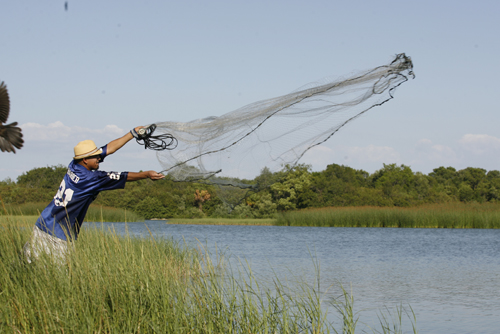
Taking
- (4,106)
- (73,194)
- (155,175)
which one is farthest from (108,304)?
(4,106)

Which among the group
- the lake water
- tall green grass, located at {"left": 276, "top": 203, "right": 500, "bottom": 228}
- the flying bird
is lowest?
the lake water

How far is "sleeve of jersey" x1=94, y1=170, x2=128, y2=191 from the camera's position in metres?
4.48

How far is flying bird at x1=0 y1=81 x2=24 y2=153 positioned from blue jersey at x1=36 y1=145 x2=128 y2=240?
5.91 meters

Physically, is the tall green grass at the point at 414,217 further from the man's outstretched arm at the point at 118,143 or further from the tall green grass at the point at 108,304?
the man's outstretched arm at the point at 118,143

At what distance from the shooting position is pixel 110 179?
4.50m

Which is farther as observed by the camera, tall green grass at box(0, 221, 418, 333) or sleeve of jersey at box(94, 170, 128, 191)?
sleeve of jersey at box(94, 170, 128, 191)

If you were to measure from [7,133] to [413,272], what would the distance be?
11.4 metres

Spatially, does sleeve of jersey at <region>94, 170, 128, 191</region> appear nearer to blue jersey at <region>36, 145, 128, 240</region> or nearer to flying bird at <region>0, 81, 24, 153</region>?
blue jersey at <region>36, 145, 128, 240</region>

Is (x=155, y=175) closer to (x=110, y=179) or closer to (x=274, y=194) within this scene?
(x=110, y=179)

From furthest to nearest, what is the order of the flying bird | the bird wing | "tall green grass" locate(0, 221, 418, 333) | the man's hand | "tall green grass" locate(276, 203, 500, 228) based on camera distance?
"tall green grass" locate(276, 203, 500, 228) → the bird wing → the flying bird → the man's hand → "tall green grass" locate(0, 221, 418, 333)

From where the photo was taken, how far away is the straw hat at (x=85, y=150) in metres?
4.58

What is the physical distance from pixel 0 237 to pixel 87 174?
2.41 m

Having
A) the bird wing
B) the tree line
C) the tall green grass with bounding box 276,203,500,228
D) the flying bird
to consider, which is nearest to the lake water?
the flying bird

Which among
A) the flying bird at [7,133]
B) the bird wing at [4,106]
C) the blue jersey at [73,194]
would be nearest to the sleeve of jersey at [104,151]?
the blue jersey at [73,194]
